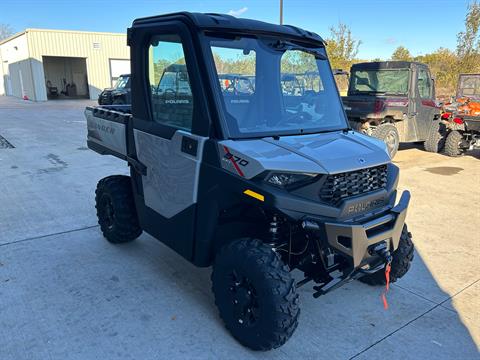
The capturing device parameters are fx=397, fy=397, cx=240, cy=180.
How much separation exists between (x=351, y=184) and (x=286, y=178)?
469 millimetres

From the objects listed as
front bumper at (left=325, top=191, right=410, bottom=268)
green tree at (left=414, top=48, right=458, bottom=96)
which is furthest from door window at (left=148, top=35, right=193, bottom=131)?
green tree at (left=414, top=48, right=458, bottom=96)

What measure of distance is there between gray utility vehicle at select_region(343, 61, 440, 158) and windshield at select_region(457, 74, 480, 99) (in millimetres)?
3183

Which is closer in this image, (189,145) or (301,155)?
(301,155)

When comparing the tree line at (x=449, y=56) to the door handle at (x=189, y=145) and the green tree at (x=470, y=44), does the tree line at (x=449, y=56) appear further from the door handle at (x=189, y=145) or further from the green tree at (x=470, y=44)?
the door handle at (x=189, y=145)

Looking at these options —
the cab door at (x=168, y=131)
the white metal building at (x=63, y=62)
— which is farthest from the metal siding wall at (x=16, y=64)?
the cab door at (x=168, y=131)

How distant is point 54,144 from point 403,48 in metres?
29.6

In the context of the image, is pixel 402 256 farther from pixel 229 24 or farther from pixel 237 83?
pixel 229 24

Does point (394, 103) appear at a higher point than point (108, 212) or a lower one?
higher

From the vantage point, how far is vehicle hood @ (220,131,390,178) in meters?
2.40

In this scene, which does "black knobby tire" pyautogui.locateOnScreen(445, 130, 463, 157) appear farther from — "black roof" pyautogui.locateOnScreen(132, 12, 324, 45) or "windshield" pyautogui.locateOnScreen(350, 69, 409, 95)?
"black roof" pyautogui.locateOnScreen(132, 12, 324, 45)

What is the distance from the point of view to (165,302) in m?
3.21

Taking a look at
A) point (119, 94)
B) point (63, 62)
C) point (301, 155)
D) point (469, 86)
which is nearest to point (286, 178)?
point (301, 155)

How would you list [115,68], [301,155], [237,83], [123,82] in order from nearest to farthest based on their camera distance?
[301,155], [237,83], [123,82], [115,68]

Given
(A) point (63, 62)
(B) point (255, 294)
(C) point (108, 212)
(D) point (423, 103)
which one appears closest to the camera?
(B) point (255, 294)
